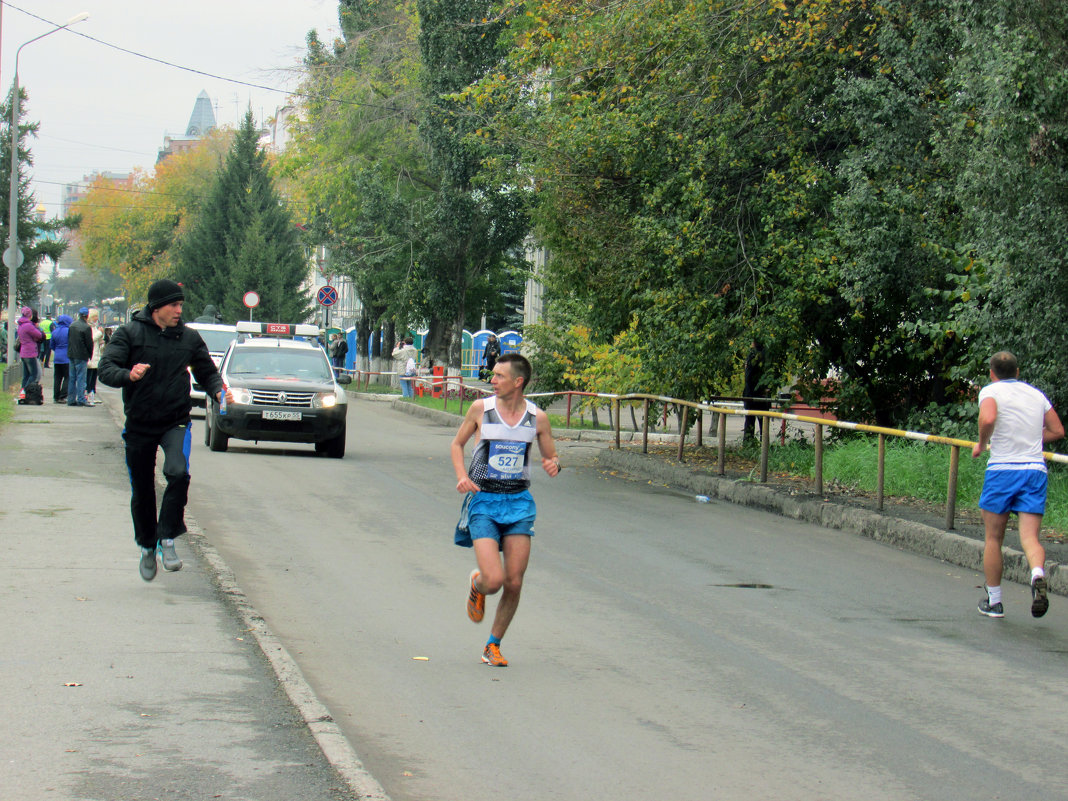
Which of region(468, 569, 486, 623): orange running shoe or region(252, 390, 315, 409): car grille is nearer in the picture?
region(468, 569, 486, 623): orange running shoe

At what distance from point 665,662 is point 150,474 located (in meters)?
3.58

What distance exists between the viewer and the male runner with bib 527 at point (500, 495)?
6.73 m

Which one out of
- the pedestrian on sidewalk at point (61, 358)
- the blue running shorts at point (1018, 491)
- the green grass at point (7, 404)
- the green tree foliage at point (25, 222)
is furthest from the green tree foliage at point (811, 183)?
the green tree foliage at point (25, 222)

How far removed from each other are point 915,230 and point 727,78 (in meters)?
3.21

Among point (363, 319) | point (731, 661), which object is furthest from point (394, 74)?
point (731, 661)

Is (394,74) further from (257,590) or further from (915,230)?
(257,590)

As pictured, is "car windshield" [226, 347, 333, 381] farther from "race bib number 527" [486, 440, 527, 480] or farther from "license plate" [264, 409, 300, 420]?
"race bib number 527" [486, 440, 527, 480]

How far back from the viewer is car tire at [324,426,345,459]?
19.3 metres

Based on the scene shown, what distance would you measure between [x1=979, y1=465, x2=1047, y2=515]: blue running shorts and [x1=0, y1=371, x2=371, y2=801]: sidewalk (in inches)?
195

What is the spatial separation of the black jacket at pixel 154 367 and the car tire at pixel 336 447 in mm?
10891

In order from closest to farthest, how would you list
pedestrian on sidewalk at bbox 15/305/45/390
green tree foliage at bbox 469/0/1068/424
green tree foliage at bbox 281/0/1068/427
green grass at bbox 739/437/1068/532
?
green tree foliage at bbox 281/0/1068/427 → green grass at bbox 739/437/1068/532 → green tree foliage at bbox 469/0/1068/424 → pedestrian on sidewalk at bbox 15/305/45/390

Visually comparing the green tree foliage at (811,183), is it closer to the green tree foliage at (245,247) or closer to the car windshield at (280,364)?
the car windshield at (280,364)

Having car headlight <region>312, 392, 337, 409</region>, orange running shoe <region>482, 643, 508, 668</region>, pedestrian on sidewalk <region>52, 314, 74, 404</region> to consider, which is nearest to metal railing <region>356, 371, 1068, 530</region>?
car headlight <region>312, 392, 337, 409</region>

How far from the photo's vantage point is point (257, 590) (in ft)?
28.8
